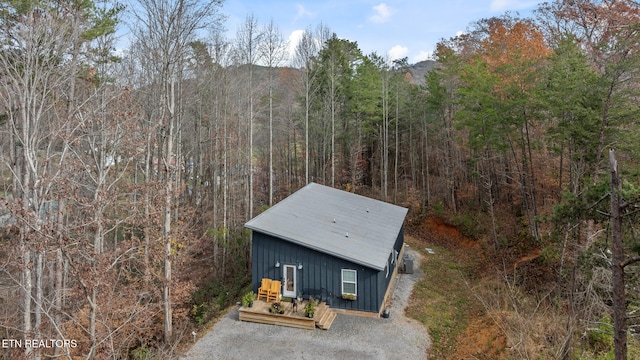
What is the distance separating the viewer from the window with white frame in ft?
39.5

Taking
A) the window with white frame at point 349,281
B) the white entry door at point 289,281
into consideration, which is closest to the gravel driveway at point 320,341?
the window with white frame at point 349,281

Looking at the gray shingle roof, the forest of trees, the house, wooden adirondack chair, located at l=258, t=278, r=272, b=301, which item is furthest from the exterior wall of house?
the forest of trees

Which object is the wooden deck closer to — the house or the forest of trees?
the house

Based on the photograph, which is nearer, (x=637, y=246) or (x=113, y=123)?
(x=637, y=246)

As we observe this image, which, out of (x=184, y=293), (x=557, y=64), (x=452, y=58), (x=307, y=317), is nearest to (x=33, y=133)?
(x=184, y=293)

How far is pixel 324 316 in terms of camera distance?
1138 cm

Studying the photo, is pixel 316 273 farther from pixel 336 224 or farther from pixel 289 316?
pixel 336 224

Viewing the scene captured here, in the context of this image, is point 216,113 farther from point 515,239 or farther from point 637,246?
point 637,246

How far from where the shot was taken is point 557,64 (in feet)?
44.6

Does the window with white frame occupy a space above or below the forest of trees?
below

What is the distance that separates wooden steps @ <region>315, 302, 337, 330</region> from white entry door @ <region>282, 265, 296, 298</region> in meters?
1.14

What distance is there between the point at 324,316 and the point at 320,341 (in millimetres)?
1106

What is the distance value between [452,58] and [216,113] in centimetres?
1464

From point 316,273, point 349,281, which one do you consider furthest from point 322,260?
point 349,281
